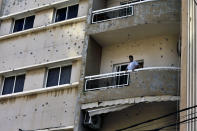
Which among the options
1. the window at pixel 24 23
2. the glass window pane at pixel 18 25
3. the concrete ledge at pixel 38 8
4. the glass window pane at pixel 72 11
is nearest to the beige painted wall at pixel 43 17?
the concrete ledge at pixel 38 8

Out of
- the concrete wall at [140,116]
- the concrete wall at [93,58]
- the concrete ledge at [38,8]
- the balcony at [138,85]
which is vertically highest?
the concrete ledge at [38,8]

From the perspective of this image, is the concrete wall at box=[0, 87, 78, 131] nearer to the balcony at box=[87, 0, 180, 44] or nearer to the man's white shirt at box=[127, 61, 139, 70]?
the man's white shirt at box=[127, 61, 139, 70]

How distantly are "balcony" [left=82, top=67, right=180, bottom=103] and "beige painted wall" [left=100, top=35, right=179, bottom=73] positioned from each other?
3.49ft

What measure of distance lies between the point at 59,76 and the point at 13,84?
239 centimetres

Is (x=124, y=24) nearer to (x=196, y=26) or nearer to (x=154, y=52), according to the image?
(x=154, y=52)

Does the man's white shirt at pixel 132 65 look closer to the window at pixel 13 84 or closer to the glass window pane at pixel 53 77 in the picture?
the glass window pane at pixel 53 77

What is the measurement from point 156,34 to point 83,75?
3.15m

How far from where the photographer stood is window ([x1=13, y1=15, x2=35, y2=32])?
23859 millimetres

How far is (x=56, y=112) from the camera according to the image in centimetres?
2027

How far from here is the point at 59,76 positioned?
70.3ft

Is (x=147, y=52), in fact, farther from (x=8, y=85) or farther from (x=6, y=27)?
(x=6, y=27)

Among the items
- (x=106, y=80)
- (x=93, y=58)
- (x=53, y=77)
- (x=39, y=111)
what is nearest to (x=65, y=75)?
(x=53, y=77)

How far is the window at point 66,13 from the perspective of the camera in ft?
74.5

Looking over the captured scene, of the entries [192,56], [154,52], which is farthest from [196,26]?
[154,52]
